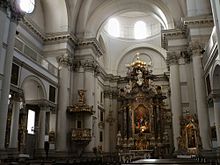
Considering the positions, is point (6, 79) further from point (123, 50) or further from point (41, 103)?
point (123, 50)

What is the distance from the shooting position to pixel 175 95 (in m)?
17.7

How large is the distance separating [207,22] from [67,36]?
351 inches

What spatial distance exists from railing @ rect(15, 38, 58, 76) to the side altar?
9113mm

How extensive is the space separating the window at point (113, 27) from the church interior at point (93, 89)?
4977mm

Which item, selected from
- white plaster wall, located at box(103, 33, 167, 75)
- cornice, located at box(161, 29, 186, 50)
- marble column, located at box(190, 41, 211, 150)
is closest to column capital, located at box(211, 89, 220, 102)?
marble column, located at box(190, 41, 211, 150)

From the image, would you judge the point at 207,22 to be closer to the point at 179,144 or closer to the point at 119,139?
the point at 179,144

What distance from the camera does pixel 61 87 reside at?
1814 centimetres

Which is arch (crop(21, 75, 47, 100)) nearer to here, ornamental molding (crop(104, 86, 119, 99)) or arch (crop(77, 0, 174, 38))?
arch (crop(77, 0, 174, 38))

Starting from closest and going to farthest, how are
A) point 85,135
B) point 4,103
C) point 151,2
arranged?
point 4,103 < point 85,135 < point 151,2

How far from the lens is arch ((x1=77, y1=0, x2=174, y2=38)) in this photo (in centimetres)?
2053

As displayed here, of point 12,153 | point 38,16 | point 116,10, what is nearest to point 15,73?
point 12,153

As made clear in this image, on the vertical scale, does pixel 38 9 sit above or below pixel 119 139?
above

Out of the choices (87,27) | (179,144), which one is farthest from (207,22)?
(87,27)

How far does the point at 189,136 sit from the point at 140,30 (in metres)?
16.6
